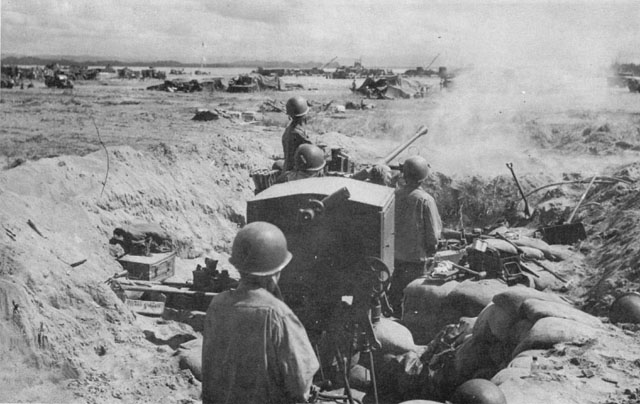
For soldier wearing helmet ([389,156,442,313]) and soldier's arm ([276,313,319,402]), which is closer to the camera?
soldier's arm ([276,313,319,402])

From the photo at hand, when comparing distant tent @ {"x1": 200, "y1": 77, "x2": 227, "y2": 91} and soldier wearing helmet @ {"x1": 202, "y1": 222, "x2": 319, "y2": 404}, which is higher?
distant tent @ {"x1": 200, "y1": 77, "x2": 227, "y2": 91}

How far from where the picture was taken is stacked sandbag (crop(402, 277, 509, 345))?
812 centimetres

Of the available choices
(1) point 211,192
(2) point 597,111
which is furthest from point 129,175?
(2) point 597,111

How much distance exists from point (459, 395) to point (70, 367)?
3651mm

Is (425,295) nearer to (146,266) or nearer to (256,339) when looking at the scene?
(146,266)

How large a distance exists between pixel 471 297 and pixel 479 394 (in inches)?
126

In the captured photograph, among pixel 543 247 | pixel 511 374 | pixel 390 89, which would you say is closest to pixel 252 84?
pixel 390 89

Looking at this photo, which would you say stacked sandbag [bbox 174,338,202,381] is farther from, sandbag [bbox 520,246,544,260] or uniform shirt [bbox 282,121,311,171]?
sandbag [bbox 520,246,544,260]

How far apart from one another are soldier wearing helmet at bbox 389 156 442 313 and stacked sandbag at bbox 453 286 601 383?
1.57m

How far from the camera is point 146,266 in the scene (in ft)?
32.2

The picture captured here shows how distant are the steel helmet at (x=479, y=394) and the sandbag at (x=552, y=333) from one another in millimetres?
1298

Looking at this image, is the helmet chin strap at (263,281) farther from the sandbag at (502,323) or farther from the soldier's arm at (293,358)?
the sandbag at (502,323)

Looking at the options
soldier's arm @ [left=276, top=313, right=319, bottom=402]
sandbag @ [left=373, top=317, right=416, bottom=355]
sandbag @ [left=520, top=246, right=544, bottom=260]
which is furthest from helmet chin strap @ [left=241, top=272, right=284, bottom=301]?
sandbag @ [left=520, top=246, right=544, bottom=260]

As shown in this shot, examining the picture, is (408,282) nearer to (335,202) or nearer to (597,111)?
(335,202)
